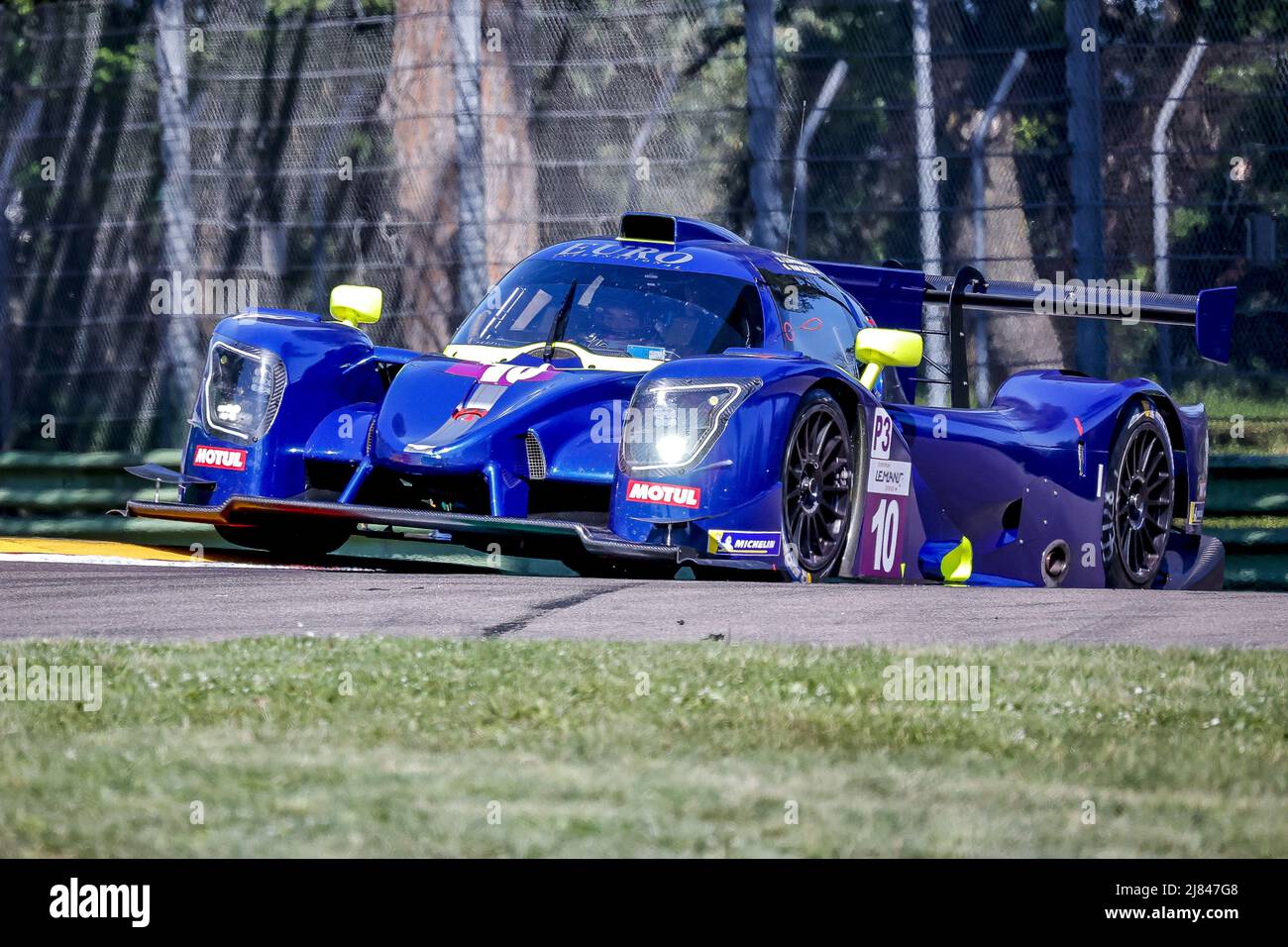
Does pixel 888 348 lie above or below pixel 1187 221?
below

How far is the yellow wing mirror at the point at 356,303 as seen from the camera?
373 inches

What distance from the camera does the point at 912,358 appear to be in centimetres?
852

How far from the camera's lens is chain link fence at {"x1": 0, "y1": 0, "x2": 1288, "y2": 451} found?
10938 mm

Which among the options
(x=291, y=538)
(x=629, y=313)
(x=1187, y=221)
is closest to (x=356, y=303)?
(x=291, y=538)

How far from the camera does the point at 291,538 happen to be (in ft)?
31.0

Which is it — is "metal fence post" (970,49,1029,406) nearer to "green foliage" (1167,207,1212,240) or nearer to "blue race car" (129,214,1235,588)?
"blue race car" (129,214,1235,588)

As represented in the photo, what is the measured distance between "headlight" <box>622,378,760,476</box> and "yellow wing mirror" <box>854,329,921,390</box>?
113 cm

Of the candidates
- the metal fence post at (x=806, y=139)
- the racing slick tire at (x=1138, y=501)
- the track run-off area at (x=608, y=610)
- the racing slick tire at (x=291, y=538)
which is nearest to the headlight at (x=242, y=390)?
the racing slick tire at (x=291, y=538)

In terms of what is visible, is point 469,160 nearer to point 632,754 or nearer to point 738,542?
point 738,542

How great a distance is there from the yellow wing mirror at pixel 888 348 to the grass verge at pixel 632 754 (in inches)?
110

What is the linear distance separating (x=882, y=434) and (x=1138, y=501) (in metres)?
2.31

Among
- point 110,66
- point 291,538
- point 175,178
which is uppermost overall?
point 110,66
